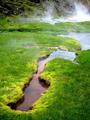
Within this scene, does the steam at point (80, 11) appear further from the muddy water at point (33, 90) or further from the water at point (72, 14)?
the muddy water at point (33, 90)

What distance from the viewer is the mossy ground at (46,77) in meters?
35.4

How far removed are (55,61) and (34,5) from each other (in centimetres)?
9258

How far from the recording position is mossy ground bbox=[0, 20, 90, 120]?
116 ft

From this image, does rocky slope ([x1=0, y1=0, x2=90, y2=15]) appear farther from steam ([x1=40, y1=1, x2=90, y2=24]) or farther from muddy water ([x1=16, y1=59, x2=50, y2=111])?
muddy water ([x1=16, y1=59, x2=50, y2=111])

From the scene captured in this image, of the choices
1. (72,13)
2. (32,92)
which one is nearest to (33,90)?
(32,92)

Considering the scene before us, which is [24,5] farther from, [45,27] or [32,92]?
[32,92]

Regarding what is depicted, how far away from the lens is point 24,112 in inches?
1399

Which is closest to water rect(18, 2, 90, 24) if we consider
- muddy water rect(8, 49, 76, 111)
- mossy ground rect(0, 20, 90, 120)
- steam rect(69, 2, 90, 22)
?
steam rect(69, 2, 90, 22)

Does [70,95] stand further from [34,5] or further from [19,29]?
[34,5]

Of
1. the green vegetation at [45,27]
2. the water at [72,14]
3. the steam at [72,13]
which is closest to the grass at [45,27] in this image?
the green vegetation at [45,27]

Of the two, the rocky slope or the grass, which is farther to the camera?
the rocky slope

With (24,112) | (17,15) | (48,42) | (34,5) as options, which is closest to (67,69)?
(24,112)

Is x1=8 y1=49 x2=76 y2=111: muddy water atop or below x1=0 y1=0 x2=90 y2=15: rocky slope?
atop

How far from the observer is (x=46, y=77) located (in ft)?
155
